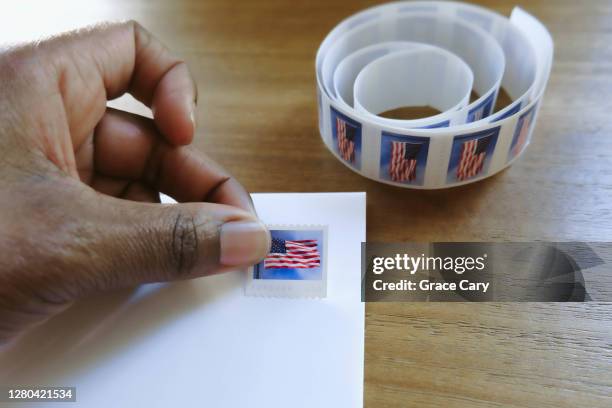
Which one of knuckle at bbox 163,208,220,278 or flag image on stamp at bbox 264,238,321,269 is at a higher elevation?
knuckle at bbox 163,208,220,278

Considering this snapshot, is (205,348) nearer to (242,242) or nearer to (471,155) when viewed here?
(242,242)

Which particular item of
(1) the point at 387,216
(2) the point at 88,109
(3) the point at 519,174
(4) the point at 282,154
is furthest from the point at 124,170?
(3) the point at 519,174

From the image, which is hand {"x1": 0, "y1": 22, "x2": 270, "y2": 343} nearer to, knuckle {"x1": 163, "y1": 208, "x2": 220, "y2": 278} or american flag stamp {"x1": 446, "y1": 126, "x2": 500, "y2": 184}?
knuckle {"x1": 163, "y1": 208, "x2": 220, "y2": 278}

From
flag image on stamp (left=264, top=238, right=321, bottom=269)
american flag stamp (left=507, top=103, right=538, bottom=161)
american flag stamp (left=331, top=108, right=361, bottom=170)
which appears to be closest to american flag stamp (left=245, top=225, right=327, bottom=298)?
flag image on stamp (left=264, top=238, right=321, bottom=269)

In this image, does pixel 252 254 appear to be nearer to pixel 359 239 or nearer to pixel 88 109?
pixel 359 239

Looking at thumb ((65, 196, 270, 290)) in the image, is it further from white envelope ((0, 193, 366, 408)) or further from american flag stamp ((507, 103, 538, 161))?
american flag stamp ((507, 103, 538, 161))

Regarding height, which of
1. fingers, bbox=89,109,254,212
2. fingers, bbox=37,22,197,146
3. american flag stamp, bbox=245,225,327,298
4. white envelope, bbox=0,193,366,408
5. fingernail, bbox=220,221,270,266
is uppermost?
fingers, bbox=37,22,197,146

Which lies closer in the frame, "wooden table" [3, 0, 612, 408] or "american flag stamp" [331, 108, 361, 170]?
"wooden table" [3, 0, 612, 408]

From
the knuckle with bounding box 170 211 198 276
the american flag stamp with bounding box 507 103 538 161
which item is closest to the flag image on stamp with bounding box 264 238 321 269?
the knuckle with bounding box 170 211 198 276
